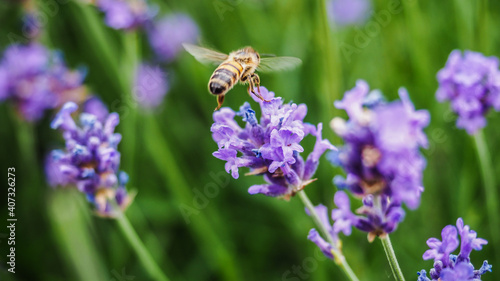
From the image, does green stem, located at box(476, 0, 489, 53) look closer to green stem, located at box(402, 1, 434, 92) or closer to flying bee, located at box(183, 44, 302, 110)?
green stem, located at box(402, 1, 434, 92)

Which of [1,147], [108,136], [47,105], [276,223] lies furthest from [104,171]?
[1,147]

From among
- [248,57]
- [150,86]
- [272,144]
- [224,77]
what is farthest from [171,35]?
[272,144]

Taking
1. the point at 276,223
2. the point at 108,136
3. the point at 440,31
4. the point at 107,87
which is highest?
the point at 440,31

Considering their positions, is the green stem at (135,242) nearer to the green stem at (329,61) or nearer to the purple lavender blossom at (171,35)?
the green stem at (329,61)

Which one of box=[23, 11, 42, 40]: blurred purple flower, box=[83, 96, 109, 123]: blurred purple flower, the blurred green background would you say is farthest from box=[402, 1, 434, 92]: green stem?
box=[23, 11, 42, 40]: blurred purple flower

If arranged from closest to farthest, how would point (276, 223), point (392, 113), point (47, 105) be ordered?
point (392, 113)
point (47, 105)
point (276, 223)

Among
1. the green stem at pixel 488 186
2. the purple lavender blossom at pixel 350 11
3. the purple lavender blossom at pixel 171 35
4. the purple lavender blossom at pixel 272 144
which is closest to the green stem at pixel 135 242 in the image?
the purple lavender blossom at pixel 272 144

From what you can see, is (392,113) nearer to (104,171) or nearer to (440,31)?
(104,171)
